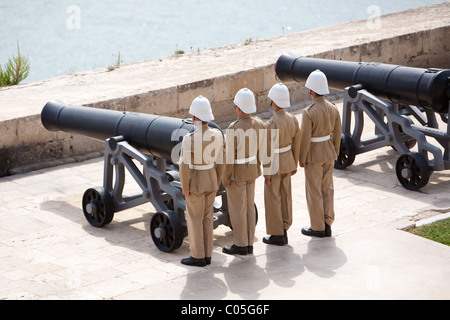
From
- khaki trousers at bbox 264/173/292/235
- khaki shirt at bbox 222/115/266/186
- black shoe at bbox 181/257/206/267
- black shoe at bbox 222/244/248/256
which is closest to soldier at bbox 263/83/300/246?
khaki trousers at bbox 264/173/292/235

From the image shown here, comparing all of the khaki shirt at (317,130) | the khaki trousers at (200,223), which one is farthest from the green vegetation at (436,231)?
the khaki trousers at (200,223)

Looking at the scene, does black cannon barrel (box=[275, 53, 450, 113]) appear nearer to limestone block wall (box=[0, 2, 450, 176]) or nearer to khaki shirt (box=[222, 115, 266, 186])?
limestone block wall (box=[0, 2, 450, 176])

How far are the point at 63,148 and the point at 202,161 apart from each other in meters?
3.96

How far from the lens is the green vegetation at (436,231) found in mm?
8500

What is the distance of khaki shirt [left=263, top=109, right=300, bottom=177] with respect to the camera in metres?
8.34

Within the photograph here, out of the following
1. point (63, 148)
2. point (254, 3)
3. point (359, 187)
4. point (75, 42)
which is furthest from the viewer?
point (254, 3)

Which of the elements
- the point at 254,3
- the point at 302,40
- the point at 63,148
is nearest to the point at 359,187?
the point at 63,148

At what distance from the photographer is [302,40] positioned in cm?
1522

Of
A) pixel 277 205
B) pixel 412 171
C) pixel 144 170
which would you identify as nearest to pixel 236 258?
pixel 277 205

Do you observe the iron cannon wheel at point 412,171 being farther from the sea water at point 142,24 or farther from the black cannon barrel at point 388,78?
the sea water at point 142,24

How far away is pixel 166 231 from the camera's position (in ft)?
27.5

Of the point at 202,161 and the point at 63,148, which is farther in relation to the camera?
the point at 63,148
